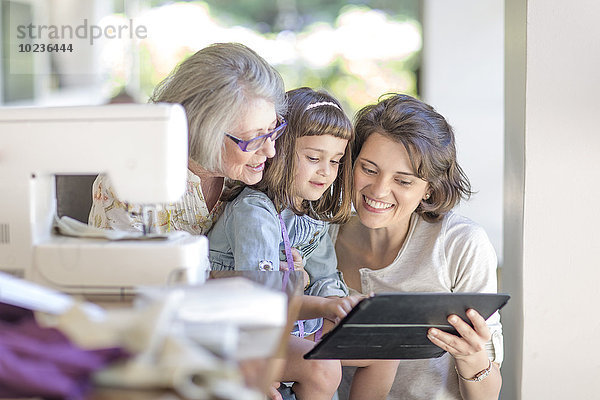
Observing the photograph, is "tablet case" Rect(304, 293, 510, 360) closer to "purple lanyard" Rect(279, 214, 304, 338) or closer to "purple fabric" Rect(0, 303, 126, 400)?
"purple lanyard" Rect(279, 214, 304, 338)

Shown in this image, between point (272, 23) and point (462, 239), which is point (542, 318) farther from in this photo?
point (272, 23)

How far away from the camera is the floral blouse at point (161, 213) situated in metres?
2.04

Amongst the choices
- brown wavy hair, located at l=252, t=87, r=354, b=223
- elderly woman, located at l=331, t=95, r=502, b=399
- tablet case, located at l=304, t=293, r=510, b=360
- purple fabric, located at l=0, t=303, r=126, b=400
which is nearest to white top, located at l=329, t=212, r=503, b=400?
elderly woman, located at l=331, t=95, r=502, b=399

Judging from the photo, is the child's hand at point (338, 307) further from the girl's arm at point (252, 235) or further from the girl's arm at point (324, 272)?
the girl's arm at point (324, 272)

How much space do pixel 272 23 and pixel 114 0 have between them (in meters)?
2.14

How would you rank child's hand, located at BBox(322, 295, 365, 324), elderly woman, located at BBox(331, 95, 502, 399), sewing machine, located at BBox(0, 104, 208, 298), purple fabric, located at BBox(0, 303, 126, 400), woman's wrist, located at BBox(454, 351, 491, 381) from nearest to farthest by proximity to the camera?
purple fabric, located at BBox(0, 303, 126, 400)
sewing machine, located at BBox(0, 104, 208, 298)
child's hand, located at BBox(322, 295, 365, 324)
woman's wrist, located at BBox(454, 351, 491, 381)
elderly woman, located at BBox(331, 95, 502, 399)

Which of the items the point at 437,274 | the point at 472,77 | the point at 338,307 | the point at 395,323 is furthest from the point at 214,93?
the point at 472,77

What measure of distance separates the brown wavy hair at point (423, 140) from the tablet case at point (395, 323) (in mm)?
568

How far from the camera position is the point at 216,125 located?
199cm

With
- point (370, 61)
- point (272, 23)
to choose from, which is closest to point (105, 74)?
point (272, 23)

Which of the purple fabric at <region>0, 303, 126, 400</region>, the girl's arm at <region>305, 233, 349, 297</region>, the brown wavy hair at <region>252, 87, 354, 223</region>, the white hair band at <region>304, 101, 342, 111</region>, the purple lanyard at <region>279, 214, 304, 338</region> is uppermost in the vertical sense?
the white hair band at <region>304, 101, 342, 111</region>

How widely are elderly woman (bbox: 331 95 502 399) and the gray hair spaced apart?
0.44m

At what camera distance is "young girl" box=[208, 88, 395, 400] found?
202 centimetres

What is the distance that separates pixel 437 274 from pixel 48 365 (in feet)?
5.12
